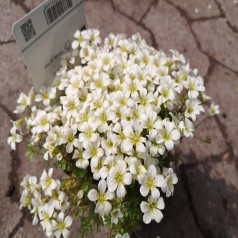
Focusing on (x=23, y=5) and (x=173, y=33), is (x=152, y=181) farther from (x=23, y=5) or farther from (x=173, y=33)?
(x=23, y=5)

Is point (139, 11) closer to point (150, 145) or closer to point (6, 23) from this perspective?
point (6, 23)

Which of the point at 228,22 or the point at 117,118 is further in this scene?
the point at 228,22

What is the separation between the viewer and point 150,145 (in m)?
1.51

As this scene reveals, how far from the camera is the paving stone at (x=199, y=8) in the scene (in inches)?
130

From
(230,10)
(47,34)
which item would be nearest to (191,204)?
(47,34)

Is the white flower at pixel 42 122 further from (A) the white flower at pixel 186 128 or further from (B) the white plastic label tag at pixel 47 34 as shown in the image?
(A) the white flower at pixel 186 128

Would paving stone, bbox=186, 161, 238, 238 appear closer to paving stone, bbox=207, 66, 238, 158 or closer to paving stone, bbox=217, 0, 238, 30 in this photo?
paving stone, bbox=207, 66, 238, 158

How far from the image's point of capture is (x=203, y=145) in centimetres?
263

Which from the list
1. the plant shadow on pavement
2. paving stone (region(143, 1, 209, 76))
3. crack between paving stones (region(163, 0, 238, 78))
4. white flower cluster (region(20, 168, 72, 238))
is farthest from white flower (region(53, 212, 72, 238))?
crack between paving stones (region(163, 0, 238, 78))

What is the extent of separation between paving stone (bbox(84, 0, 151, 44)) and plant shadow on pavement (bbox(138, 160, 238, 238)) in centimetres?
135

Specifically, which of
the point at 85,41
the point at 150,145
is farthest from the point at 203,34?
the point at 150,145

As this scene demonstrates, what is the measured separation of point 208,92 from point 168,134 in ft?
4.93

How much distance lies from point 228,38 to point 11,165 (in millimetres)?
2248

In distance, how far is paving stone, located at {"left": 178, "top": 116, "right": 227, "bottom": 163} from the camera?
2.58 m
